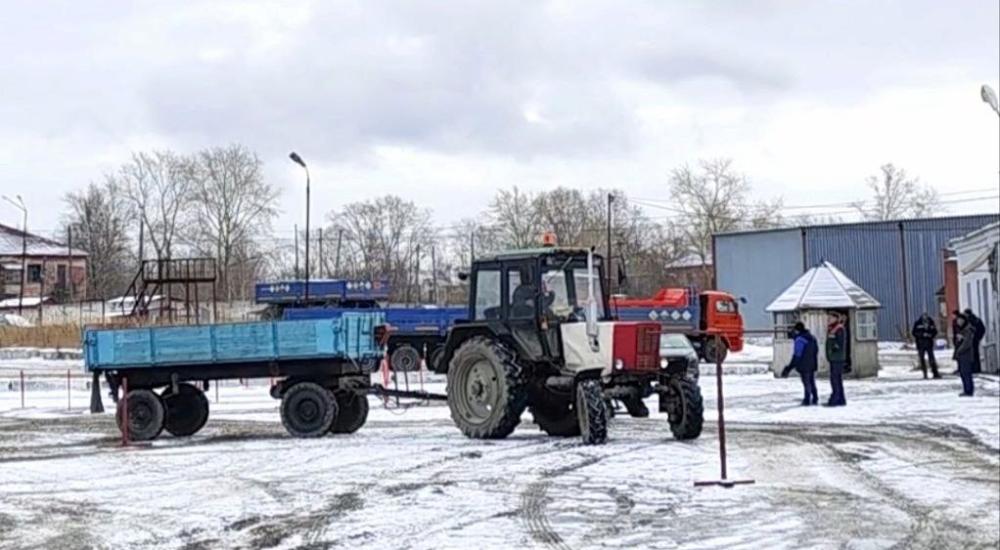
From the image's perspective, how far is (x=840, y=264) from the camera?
1902 inches

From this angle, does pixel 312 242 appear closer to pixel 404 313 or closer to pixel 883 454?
pixel 404 313

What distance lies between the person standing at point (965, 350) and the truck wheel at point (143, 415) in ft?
36.5

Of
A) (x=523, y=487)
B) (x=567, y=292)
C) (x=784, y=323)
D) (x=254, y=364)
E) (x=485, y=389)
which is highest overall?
(x=567, y=292)

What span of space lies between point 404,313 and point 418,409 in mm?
12523

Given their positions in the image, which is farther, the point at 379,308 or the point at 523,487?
the point at 379,308

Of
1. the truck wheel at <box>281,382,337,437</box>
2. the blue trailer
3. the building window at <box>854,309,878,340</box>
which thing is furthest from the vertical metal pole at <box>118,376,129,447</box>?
the blue trailer

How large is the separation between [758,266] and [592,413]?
35.0 meters

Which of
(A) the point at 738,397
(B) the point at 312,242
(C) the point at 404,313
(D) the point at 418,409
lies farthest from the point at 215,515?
(B) the point at 312,242

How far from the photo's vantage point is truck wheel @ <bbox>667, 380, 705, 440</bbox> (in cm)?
1523

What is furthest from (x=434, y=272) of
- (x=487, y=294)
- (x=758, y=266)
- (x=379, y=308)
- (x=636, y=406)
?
(x=636, y=406)

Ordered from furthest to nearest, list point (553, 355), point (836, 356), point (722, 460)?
point (836, 356) → point (553, 355) → point (722, 460)

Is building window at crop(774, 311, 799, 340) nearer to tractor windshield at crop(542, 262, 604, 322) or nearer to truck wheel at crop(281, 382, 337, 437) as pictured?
tractor windshield at crop(542, 262, 604, 322)

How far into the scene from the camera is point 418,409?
23.2 meters

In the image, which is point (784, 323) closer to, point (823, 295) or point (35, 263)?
point (823, 295)
